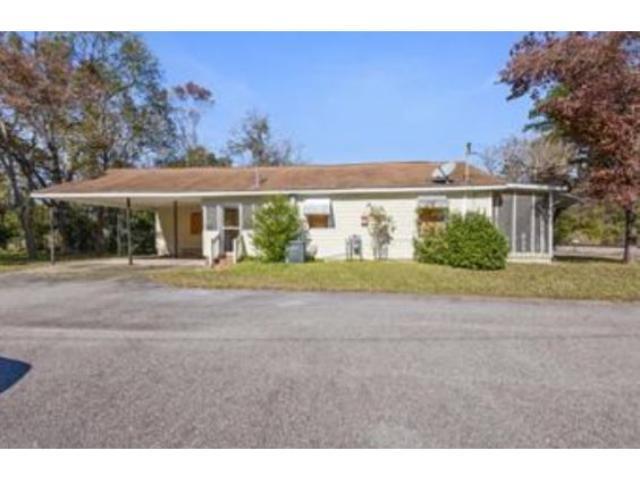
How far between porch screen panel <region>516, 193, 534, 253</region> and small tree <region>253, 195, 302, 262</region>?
6.95m

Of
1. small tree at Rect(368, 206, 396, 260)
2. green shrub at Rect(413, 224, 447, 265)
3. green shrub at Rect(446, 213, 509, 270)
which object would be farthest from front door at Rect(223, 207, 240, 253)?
green shrub at Rect(446, 213, 509, 270)

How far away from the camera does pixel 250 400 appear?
439 cm

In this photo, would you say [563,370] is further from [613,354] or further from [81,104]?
[81,104]

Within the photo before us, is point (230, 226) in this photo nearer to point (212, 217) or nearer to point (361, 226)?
point (212, 217)

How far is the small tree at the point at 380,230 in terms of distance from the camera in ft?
55.8

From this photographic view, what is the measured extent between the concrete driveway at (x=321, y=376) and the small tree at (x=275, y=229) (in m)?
6.83

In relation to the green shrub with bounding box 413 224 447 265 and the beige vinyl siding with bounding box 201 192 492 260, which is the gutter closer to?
the beige vinyl siding with bounding box 201 192 492 260

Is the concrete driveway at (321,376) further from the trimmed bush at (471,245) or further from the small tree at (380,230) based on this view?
the small tree at (380,230)

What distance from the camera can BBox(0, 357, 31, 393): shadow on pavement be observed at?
4.87 metres

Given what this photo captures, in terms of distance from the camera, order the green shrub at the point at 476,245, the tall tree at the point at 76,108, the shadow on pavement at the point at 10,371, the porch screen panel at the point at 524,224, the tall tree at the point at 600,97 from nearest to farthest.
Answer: the shadow on pavement at the point at 10,371 → the green shrub at the point at 476,245 → the tall tree at the point at 600,97 → the porch screen panel at the point at 524,224 → the tall tree at the point at 76,108

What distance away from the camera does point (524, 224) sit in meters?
16.6

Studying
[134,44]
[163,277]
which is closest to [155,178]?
[163,277]

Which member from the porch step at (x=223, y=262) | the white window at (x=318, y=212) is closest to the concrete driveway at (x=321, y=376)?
the porch step at (x=223, y=262)

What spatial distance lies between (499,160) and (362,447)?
35.1 meters
